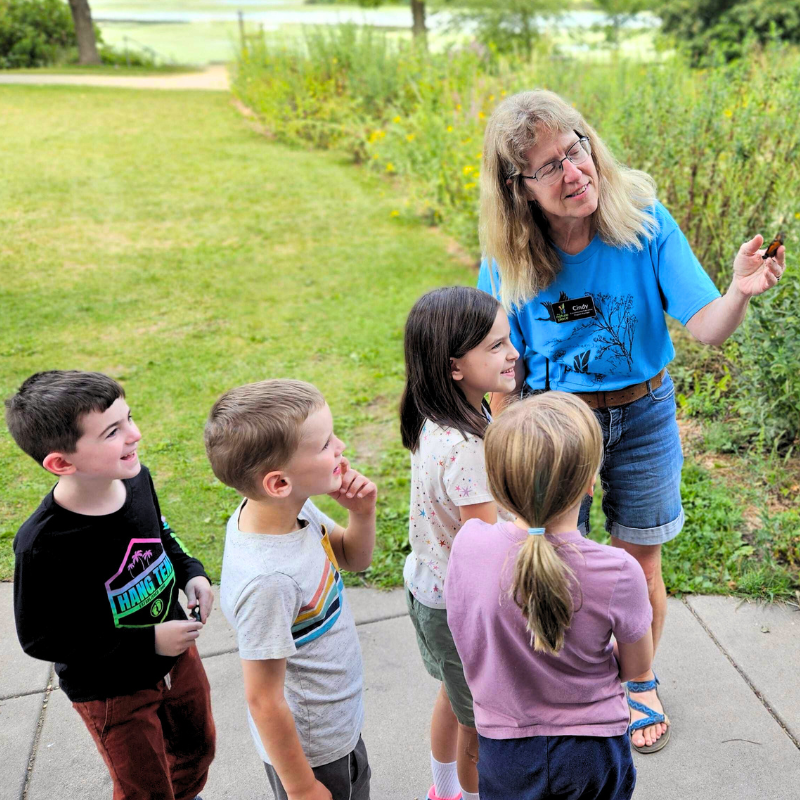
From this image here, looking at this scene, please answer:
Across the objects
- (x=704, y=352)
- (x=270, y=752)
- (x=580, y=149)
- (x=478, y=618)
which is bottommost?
(x=704, y=352)

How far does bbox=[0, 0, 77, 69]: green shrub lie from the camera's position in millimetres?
21047

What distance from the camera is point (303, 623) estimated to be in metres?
1.64

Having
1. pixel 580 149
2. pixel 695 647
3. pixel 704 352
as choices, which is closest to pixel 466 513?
pixel 580 149

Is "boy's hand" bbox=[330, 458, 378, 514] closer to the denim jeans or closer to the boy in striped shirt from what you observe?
the boy in striped shirt

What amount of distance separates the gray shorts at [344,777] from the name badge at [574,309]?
4.00 feet

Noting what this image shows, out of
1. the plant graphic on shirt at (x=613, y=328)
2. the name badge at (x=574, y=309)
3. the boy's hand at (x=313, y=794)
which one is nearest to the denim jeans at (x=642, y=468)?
the plant graphic on shirt at (x=613, y=328)

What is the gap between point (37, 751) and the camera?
8.11 ft

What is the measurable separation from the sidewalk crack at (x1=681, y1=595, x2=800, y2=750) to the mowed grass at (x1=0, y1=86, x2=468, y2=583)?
1207mm

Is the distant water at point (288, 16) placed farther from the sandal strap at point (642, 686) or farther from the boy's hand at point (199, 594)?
the boy's hand at point (199, 594)

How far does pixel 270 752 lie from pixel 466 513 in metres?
0.64

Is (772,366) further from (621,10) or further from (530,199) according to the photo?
(621,10)

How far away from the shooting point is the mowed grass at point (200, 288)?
4.20m

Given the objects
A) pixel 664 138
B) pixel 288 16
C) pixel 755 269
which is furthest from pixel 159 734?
pixel 288 16

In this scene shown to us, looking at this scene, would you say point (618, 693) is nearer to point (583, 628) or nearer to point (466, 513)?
point (583, 628)
